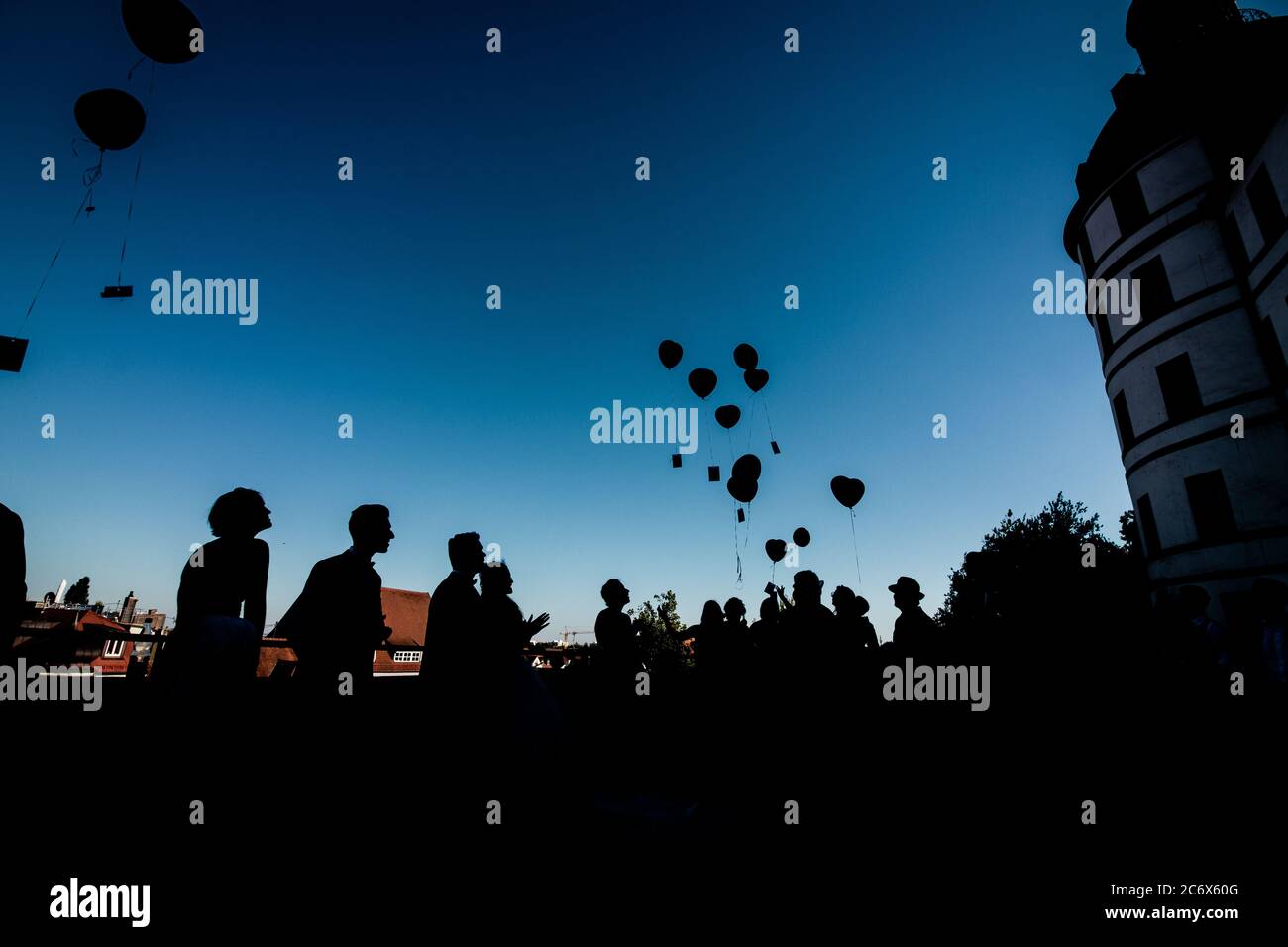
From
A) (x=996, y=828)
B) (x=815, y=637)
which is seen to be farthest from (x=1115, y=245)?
(x=996, y=828)

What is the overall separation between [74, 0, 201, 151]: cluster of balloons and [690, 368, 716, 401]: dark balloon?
26.6 feet

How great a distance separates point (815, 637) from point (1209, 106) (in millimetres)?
19469

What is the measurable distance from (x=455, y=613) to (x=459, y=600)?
0.07 m

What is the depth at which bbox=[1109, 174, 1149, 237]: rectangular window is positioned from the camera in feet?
50.5

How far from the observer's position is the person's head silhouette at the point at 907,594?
5.60 metres

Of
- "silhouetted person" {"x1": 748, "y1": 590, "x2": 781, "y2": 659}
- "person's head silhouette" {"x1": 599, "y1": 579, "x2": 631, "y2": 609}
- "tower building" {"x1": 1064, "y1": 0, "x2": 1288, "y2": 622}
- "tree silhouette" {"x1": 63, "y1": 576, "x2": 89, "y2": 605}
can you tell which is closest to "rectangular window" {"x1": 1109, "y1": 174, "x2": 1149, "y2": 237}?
"tower building" {"x1": 1064, "y1": 0, "x2": 1288, "y2": 622}

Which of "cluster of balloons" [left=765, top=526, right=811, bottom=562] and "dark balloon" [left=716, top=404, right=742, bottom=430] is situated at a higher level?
"dark balloon" [left=716, top=404, right=742, bottom=430]

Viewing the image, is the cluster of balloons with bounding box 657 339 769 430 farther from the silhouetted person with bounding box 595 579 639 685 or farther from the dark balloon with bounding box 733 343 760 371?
the silhouetted person with bounding box 595 579 639 685

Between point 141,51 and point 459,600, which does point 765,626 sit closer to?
point 459,600

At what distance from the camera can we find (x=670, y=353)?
10727 mm

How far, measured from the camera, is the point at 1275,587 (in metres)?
6.35

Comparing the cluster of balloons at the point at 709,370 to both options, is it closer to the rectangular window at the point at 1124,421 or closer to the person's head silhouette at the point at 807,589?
the person's head silhouette at the point at 807,589

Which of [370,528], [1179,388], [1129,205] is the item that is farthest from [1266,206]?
[370,528]
